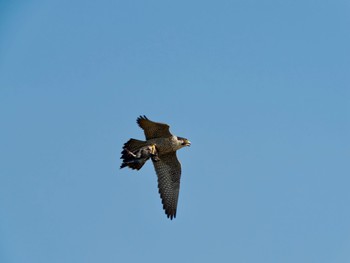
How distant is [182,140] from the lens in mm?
19828

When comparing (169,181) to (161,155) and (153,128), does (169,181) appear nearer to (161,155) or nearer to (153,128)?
(161,155)

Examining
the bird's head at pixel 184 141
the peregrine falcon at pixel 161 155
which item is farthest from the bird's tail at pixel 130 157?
the bird's head at pixel 184 141

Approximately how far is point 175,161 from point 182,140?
0.84 meters

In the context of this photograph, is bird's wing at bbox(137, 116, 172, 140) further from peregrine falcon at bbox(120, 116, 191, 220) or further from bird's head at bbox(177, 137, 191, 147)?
bird's head at bbox(177, 137, 191, 147)

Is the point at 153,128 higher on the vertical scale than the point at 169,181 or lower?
higher

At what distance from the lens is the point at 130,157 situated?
18.9m

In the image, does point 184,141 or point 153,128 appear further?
point 184,141

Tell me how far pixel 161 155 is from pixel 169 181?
93 centimetres

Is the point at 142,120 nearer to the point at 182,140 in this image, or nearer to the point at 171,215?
the point at 182,140

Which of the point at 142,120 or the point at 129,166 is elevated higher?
the point at 142,120

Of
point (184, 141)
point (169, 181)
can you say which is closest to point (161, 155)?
point (184, 141)

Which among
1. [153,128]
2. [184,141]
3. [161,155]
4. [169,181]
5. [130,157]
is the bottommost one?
[130,157]

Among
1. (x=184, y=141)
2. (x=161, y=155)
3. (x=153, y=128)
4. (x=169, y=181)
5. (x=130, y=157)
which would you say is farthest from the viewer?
(x=169, y=181)

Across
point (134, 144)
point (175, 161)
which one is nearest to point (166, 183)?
point (175, 161)
